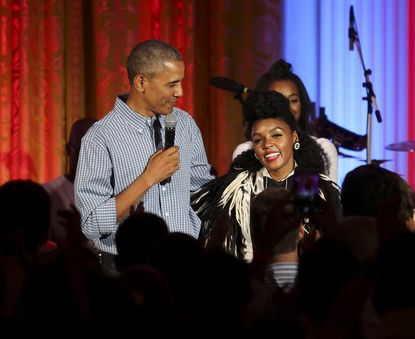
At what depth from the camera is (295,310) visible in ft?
6.77

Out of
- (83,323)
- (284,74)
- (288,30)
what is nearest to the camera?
(83,323)

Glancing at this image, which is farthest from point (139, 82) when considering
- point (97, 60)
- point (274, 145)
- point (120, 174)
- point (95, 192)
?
point (97, 60)

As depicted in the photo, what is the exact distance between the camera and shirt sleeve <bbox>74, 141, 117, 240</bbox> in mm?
3691

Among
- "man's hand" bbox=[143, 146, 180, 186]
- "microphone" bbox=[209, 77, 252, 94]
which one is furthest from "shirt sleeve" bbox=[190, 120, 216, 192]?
"microphone" bbox=[209, 77, 252, 94]

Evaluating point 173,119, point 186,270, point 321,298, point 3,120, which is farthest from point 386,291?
point 3,120

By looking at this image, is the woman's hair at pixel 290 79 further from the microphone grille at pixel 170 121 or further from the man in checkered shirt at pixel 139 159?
the microphone grille at pixel 170 121

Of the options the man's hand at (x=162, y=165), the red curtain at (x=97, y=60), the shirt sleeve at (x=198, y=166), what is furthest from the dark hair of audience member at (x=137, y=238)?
the red curtain at (x=97, y=60)

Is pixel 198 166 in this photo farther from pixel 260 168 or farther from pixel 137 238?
pixel 137 238

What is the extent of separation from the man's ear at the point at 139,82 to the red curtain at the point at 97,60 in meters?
2.25

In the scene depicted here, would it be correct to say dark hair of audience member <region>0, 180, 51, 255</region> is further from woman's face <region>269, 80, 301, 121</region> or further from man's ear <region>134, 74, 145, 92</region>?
woman's face <region>269, 80, 301, 121</region>

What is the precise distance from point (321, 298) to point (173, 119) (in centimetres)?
177

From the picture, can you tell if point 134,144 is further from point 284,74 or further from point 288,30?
point 288,30

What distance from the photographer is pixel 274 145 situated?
3988mm

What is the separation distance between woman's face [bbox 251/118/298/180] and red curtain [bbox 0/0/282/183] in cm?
234
